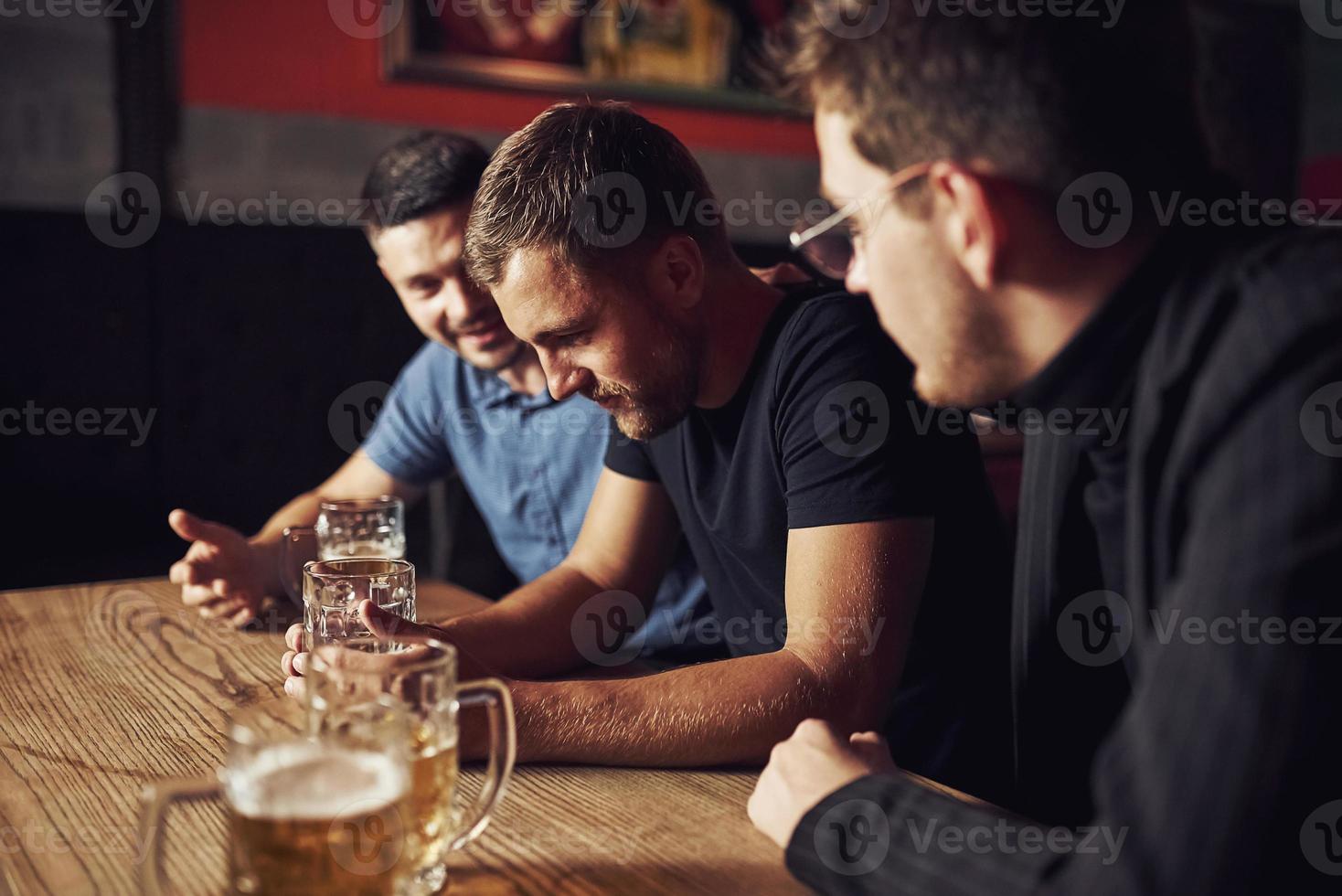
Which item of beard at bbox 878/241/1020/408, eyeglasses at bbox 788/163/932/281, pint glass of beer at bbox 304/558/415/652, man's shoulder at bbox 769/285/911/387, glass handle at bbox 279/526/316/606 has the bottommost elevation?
glass handle at bbox 279/526/316/606

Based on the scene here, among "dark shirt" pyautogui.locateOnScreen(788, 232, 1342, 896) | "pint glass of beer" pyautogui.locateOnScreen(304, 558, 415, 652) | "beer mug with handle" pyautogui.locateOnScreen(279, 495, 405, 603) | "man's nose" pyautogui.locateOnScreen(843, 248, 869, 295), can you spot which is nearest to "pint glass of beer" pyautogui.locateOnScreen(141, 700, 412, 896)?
"dark shirt" pyautogui.locateOnScreen(788, 232, 1342, 896)

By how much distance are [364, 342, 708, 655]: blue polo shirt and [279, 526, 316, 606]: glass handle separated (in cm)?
63

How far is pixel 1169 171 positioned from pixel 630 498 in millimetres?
893

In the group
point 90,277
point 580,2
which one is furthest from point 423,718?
point 580,2

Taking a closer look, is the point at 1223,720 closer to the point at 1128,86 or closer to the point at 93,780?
the point at 1128,86

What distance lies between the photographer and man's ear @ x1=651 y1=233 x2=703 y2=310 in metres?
1.34

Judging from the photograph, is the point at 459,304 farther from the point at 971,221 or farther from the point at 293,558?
the point at 971,221

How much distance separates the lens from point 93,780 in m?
0.93

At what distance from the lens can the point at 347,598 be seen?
3.53 ft

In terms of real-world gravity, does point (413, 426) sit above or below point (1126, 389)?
below

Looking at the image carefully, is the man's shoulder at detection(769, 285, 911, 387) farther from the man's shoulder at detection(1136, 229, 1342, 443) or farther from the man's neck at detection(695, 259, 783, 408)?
the man's shoulder at detection(1136, 229, 1342, 443)

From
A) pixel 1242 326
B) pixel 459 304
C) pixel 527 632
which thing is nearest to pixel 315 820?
pixel 1242 326

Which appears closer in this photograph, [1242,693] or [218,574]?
[1242,693]

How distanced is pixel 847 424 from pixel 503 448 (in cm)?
104
